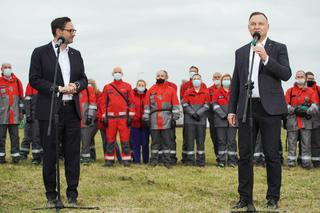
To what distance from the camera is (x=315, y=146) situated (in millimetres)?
14023

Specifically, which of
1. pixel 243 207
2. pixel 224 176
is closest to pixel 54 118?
pixel 243 207

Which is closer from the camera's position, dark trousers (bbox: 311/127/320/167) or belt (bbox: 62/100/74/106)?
belt (bbox: 62/100/74/106)

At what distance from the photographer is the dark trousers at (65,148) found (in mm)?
7773

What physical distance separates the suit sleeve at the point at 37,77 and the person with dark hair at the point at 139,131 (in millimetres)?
7151

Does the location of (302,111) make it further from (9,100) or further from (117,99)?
(9,100)

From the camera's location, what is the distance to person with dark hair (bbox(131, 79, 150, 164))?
14953mm

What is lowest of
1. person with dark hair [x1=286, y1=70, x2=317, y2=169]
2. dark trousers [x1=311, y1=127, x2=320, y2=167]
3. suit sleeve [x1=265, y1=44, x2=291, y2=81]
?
dark trousers [x1=311, y1=127, x2=320, y2=167]

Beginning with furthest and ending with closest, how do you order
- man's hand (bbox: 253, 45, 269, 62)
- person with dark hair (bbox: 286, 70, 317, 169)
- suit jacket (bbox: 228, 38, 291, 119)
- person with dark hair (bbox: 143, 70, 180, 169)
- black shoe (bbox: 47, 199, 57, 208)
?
1. person with dark hair (bbox: 143, 70, 180, 169)
2. person with dark hair (bbox: 286, 70, 317, 169)
3. black shoe (bbox: 47, 199, 57, 208)
4. suit jacket (bbox: 228, 38, 291, 119)
5. man's hand (bbox: 253, 45, 269, 62)

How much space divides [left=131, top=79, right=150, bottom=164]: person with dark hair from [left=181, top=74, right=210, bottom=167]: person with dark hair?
120 centimetres

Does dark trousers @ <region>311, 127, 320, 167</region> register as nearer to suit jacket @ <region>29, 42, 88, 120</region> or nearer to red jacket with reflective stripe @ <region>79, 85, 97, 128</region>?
red jacket with reflective stripe @ <region>79, 85, 97, 128</region>

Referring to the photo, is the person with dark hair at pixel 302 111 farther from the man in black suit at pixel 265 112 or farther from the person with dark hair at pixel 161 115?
the man in black suit at pixel 265 112

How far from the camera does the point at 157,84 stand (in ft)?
47.6

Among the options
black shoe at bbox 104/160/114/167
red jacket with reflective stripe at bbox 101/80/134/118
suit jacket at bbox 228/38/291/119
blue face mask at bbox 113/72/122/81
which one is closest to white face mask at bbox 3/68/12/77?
red jacket with reflective stripe at bbox 101/80/134/118

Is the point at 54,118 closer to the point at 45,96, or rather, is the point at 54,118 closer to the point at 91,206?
the point at 45,96
